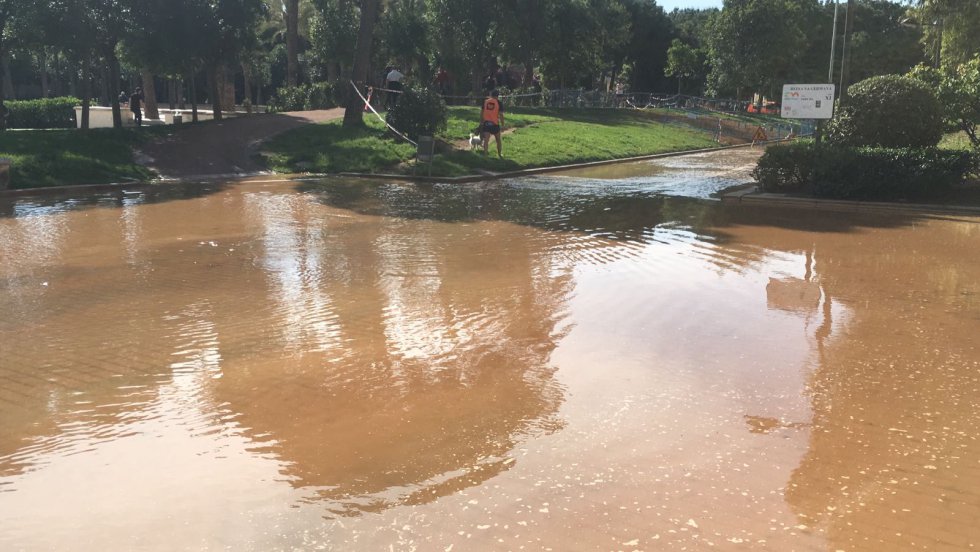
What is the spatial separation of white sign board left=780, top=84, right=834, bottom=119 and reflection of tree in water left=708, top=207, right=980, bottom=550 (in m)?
6.57

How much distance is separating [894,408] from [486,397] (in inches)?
98.3

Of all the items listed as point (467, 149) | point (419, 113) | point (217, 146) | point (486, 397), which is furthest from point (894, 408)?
point (217, 146)

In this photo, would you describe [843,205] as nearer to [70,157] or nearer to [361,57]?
[361,57]

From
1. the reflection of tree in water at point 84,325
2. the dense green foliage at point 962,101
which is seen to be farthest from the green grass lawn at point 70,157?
the dense green foliage at point 962,101

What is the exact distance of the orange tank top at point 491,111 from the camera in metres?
19.7

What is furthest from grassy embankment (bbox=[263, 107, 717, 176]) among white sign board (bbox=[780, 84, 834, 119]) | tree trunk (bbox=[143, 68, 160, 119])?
tree trunk (bbox=[143, 68, 160, 119])

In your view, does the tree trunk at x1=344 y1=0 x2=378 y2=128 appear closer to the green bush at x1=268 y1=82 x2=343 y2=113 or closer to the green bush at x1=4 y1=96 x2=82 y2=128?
the green bush at x1=268 y1=82 x2=343 y2=113

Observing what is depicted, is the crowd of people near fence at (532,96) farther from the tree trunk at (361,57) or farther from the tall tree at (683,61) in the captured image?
the tall tree at (683,61)

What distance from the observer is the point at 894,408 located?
4.92 metres

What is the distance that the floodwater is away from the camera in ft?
11.9

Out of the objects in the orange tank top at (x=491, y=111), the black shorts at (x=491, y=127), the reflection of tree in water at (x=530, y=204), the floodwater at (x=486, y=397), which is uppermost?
the orange tank top at (x=491, y=111)

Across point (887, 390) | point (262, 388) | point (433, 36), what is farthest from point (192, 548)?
point (433, 36)

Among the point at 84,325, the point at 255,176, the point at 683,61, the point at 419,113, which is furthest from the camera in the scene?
the point at 683,61

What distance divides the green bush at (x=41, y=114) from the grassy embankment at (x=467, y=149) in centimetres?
1643
